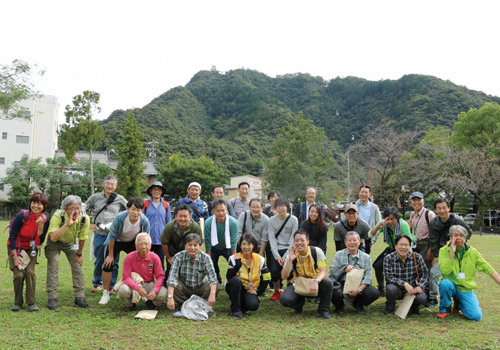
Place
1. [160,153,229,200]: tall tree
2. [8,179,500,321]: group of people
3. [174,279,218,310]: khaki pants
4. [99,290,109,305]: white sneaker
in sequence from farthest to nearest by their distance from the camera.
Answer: [160,153,229,200]: tall tree, [99,290,109,305]: white sneaker, [174,279,218,310]: khaki pants, [8,179,500,321]: group of people

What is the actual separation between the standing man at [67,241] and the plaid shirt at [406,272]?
4.66 m

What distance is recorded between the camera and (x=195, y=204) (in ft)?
22.9

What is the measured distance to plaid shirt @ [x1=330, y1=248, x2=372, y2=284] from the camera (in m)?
5.72

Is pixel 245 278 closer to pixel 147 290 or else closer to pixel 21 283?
pixel 147 290

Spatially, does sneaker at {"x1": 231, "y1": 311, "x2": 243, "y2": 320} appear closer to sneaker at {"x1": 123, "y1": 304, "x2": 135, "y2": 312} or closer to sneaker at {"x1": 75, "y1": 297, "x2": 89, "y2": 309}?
sneaker at {"x1": 123, "y1": 304, "x2": 135, "y2": 312}

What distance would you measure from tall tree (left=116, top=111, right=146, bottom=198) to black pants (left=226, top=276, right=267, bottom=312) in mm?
32490

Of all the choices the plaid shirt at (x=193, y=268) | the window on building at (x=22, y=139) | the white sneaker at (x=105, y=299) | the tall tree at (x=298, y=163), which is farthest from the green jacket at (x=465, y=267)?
the window on building at (x=22, y=139)

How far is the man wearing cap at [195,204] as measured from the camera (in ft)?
22.7

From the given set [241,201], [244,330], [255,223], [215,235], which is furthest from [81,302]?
[241,201]

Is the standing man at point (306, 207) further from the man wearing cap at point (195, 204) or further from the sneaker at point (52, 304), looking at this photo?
the sneaker at point (52, 304)

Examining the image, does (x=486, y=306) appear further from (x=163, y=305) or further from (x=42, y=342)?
(x=42, y=342)

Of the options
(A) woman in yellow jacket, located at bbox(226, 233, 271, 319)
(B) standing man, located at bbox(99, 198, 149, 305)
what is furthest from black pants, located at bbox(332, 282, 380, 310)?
(B) standing man, located at bbox(99, 198, 149, 305)

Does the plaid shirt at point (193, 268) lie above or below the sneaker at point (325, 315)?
above

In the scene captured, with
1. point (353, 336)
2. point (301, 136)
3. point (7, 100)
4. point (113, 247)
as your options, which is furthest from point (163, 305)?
point (301, 136)
